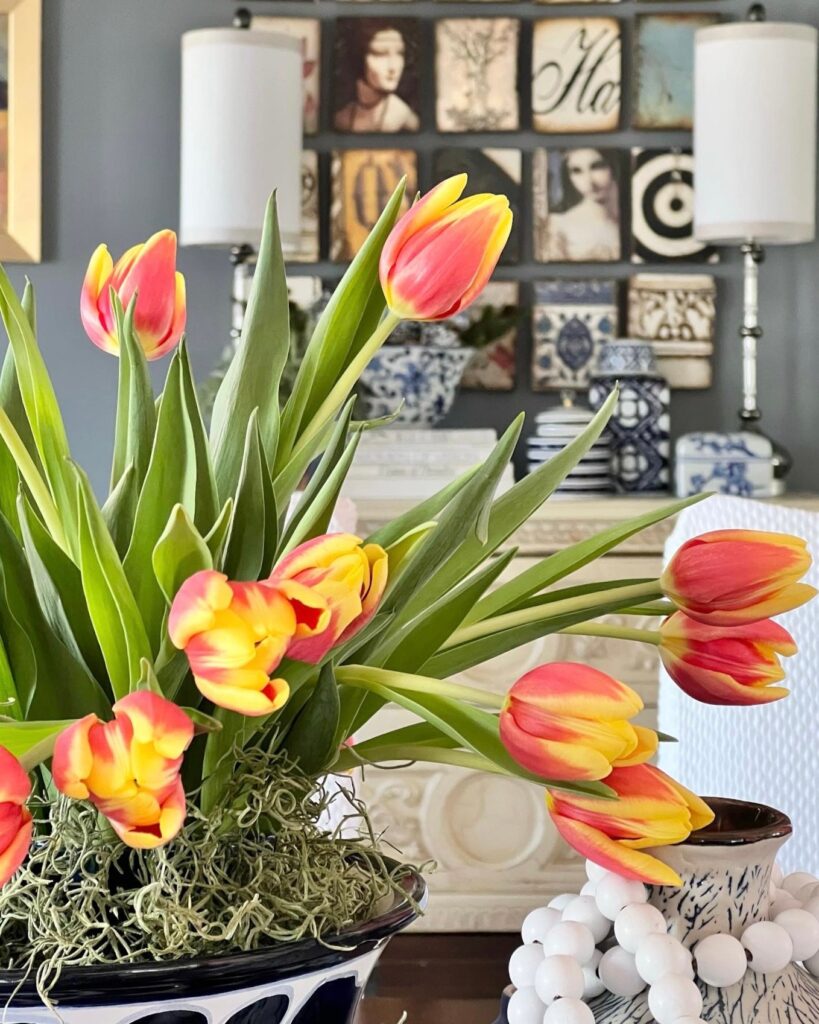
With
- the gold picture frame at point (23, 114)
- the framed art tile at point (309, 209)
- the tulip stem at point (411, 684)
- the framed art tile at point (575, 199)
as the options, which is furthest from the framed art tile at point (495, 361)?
the tulip stem at point (411, 684)

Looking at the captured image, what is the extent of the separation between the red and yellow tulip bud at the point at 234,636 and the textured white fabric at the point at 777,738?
662 millimetres

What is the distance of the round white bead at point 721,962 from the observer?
470 mm

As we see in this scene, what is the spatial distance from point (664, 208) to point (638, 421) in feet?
1.73

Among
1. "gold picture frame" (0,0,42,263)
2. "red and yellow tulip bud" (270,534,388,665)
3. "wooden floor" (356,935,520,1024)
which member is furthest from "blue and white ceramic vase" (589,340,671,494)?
"red and yellow tulip bud" (270,534,388,665)

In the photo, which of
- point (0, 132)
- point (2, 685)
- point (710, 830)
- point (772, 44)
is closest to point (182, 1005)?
point (2, 685)

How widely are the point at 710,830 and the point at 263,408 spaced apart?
224 mm

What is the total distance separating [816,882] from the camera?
54cm

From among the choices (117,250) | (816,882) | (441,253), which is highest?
(117,250)

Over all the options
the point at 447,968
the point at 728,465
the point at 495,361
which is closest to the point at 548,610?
the point at 447,968

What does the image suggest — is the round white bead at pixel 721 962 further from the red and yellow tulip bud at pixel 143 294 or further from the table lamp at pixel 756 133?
the table lamp at pixel 756 133

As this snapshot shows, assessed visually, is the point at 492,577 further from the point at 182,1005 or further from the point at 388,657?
the point at 182,1005

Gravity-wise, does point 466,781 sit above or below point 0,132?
below

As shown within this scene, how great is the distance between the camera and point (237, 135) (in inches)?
107

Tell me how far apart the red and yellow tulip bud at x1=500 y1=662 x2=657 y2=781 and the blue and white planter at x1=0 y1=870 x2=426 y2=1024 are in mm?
89
